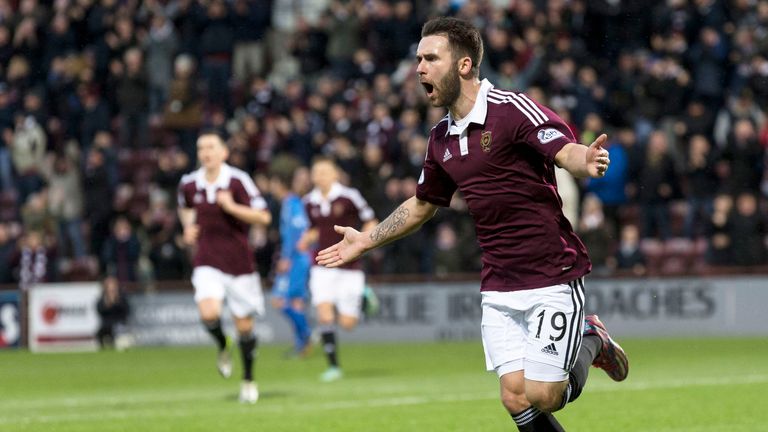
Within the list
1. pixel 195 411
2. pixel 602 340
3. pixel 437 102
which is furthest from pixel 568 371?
pixel 195 411

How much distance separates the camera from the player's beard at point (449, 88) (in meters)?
6.82

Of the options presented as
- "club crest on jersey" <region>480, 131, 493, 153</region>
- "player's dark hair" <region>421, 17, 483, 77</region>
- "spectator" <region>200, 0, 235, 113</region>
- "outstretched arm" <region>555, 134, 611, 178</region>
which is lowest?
"outstretched arm" <region>555, 134, 611, 178</region>

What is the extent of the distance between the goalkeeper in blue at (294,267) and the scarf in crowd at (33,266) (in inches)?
257

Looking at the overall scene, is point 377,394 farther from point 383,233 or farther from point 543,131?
point 543,131

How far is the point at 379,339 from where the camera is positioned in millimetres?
22703

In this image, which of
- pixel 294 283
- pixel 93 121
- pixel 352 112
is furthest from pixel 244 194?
pixel 93 121

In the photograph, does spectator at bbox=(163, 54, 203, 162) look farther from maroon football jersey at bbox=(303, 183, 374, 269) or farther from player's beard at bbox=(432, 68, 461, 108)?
player's beard at bbox=(432, 68, 461, 108)

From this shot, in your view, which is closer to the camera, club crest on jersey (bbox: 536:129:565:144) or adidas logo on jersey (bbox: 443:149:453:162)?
club crest on jersey (bbox: 536:129:565:144)

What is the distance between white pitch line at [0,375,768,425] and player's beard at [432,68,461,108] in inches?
219

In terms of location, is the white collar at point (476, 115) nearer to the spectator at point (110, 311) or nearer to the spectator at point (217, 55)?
the spectator at point (110, 311)

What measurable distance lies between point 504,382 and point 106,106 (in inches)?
839

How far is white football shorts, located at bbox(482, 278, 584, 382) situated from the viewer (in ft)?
22.6

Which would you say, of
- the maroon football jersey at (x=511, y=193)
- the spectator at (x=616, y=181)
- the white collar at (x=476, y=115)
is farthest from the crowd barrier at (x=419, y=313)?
the white collar at (x=476, y=115)

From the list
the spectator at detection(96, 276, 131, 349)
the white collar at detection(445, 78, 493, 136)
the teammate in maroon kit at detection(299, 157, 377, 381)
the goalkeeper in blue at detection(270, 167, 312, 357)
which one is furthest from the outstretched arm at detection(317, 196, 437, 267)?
the spectator at detection(96, 276, 131, 349)
